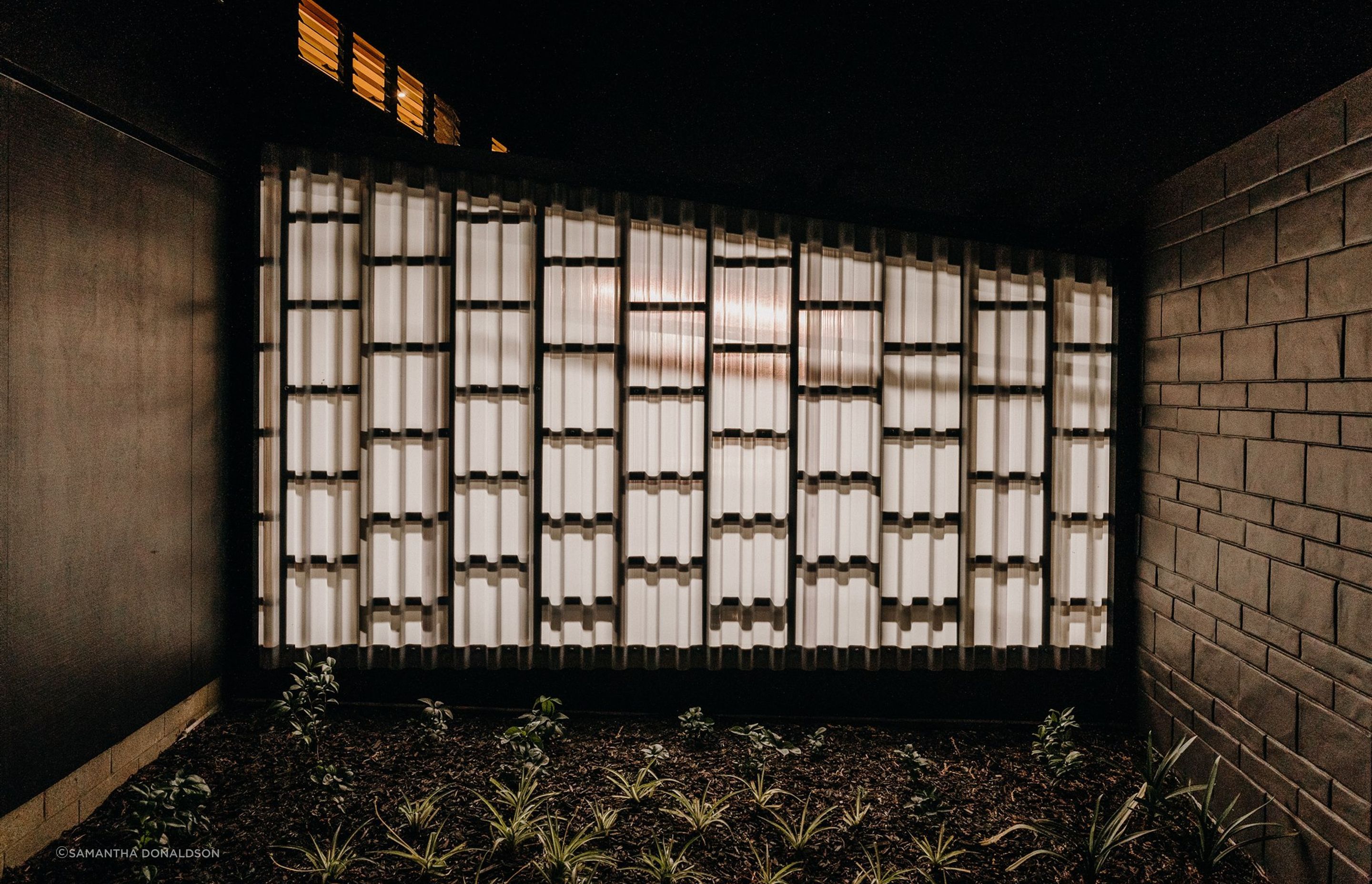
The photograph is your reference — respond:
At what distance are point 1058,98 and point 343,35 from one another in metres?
4.16

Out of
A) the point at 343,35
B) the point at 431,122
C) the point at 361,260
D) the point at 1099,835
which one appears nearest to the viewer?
the point at 1099,835

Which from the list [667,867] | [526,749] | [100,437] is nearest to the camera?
[667,867]

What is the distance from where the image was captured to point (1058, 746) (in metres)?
3.18

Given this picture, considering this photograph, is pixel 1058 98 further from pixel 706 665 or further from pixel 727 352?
pixel 706 665

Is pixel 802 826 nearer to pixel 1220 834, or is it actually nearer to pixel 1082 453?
pixel 1220 834

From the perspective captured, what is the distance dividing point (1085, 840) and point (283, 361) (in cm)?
414

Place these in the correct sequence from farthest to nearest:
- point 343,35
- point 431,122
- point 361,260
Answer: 1. point 431,122
2. point 343,35
3. point 361,260

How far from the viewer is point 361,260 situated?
3381 mm

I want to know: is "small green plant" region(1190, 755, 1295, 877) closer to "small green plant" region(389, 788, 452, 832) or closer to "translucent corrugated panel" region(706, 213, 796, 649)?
"translucent corrugated panel" region(706, 213, 796, 649)

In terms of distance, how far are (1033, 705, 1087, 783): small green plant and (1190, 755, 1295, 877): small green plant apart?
0.46 metres

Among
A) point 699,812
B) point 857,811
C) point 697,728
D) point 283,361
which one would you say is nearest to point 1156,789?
point 857,811

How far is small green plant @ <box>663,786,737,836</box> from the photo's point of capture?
2.61m

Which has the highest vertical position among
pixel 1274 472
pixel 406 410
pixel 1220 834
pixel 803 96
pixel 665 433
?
pixel 803 96

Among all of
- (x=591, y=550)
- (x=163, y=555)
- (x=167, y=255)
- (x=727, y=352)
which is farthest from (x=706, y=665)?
(x=167, y=255)
